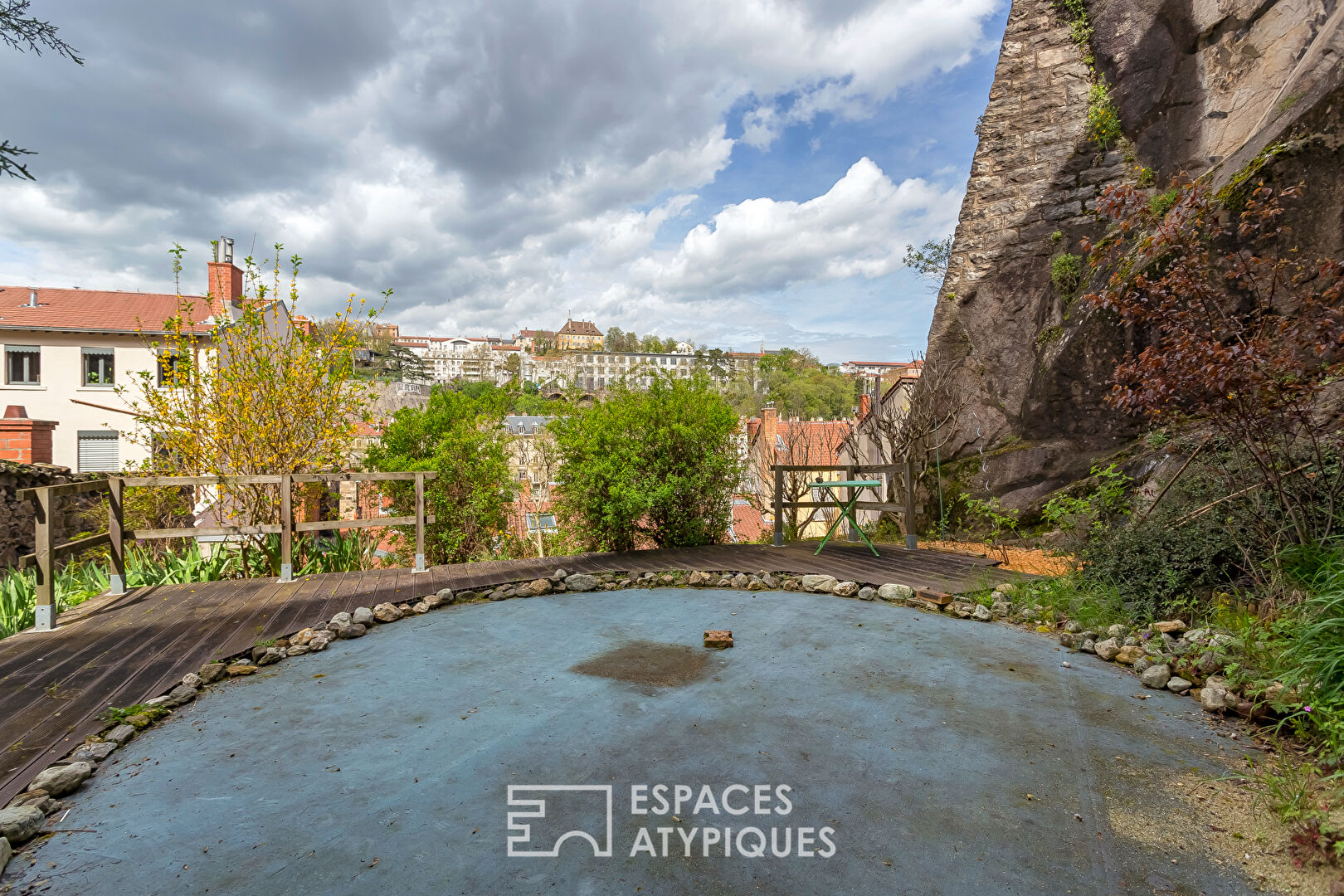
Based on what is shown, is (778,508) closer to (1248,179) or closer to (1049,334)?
(1049,334)

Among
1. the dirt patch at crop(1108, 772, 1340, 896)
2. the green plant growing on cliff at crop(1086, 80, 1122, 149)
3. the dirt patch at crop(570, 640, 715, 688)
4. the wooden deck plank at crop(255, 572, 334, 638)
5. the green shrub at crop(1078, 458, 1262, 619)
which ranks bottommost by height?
the dirt patch at crop(1108, 772, 1340, 896)

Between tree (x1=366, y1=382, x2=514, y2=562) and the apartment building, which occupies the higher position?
the apartment building

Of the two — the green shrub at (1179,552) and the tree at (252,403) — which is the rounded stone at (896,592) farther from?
the tree at (252,403)

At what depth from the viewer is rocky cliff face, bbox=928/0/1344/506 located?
838 cm

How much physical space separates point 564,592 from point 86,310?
2502cm

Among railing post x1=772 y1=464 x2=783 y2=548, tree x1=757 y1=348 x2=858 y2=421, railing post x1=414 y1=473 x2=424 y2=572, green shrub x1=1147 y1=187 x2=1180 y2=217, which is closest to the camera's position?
railing post x1=414 y1=473 x2=424 y2=572

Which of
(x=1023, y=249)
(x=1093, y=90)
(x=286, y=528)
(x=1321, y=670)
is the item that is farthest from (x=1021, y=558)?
(x=1093, y=90)

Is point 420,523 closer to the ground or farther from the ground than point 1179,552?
farther from the ground

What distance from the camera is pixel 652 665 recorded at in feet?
12.8

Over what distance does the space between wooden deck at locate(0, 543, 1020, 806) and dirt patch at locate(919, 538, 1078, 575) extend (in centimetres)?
46

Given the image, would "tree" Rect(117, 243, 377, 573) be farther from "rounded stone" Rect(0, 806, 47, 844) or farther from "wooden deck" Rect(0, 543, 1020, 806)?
"rounded stone" Rect(0, 806, 47, 844)

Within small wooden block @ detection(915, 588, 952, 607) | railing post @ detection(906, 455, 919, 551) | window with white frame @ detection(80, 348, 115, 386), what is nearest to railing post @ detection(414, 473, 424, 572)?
small wooden block @ detection(915, 588, 952, 607)

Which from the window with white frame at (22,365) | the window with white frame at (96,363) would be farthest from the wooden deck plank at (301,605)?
the window with white frame at (22,365)

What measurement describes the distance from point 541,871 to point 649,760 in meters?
0.74
